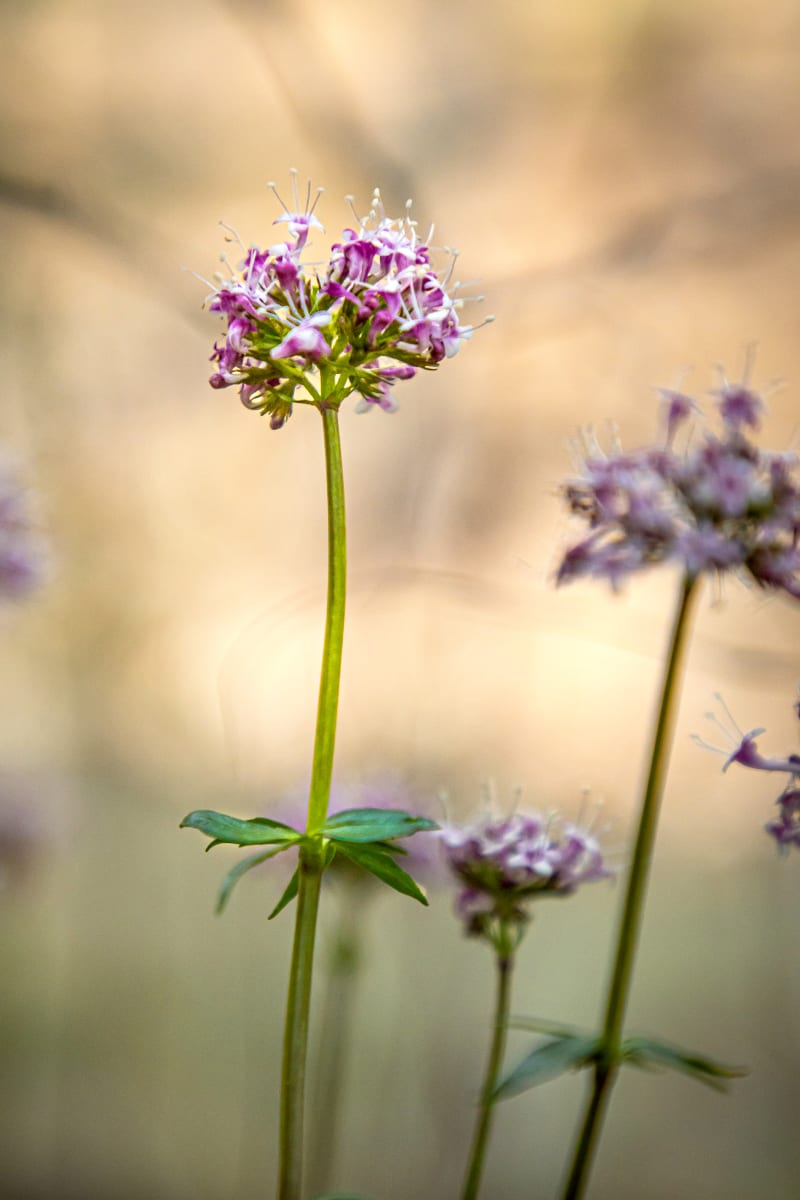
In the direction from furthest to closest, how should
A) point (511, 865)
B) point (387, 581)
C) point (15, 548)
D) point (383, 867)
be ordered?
1. point (387, 581)
2. point (15, 548)
3. point (511, 865)
4. point (383, 867)

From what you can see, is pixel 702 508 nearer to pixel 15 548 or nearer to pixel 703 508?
pixel 703 508

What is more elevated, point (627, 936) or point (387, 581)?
point (387, 581)

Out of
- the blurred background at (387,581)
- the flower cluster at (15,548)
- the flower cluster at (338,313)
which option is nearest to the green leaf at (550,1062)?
the flower cluster at (338,313)

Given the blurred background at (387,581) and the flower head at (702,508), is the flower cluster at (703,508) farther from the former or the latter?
the blurred background at (387,581)

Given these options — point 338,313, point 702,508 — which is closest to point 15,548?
point 338,313

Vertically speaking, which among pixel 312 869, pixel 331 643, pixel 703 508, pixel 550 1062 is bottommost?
pixel 550 1062

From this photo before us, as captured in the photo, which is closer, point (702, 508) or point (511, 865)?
point (702, 508)
